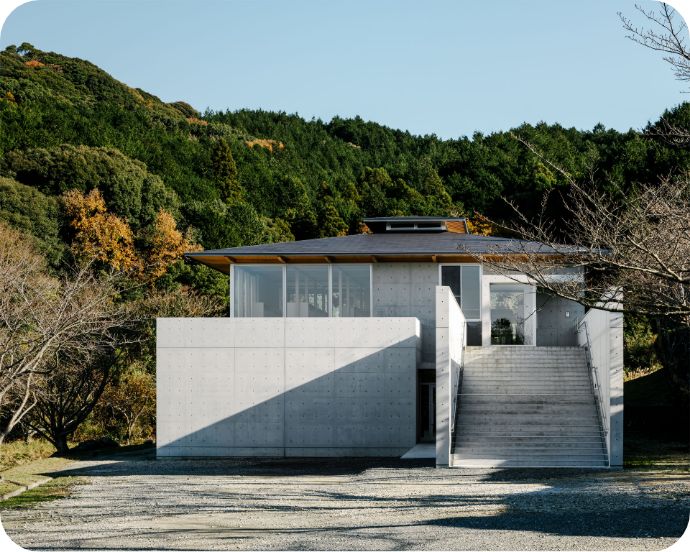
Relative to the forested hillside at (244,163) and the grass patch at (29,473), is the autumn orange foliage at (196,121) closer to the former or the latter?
the forested hillside at (244,163)

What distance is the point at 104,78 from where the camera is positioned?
6838 cm

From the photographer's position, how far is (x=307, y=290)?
2420cm

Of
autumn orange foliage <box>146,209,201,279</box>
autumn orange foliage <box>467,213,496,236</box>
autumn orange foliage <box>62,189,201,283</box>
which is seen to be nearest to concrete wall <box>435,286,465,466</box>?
autumn orange foliage <box>467,213,496,236</box>

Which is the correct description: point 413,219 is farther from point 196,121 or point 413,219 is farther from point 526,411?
point 196,121

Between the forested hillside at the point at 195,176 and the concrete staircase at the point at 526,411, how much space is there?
7256 millimetres

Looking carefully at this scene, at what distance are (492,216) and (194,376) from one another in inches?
1028

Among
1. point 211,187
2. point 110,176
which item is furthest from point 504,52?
point 211,187

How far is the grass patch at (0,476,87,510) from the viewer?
15795mm

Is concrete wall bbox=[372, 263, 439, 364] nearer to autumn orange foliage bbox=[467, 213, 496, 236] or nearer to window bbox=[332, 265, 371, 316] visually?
window bbox=[332, 265, 371, 316]

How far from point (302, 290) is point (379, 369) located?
3.76 metres

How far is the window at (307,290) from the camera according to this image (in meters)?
24.1

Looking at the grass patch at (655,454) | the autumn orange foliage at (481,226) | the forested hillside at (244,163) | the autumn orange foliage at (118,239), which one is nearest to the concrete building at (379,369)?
the grass patch at (655,454)

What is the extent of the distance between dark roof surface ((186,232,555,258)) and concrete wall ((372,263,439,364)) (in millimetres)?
534

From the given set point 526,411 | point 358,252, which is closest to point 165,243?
point 358,252
